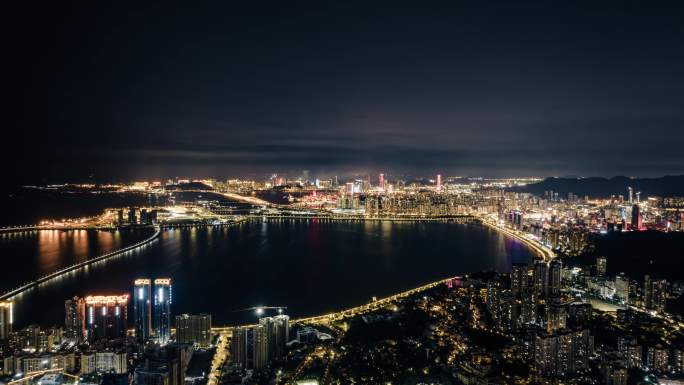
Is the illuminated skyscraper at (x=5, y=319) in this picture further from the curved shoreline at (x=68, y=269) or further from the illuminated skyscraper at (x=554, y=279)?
the illuminated skyscraper at (x=554, y=279)

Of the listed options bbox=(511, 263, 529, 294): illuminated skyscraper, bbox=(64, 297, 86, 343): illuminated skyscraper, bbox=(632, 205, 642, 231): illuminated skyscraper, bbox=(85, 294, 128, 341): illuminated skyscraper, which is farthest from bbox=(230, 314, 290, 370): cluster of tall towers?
bbox=(632, 205, 642, 231): illuminated skyscraper

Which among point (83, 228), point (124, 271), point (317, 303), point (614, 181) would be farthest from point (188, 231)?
point (614, 181)

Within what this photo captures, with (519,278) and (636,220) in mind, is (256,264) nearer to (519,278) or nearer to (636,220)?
(519,278)

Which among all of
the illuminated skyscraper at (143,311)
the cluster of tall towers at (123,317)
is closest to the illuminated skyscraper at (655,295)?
the cluster of tall towers at (123,317)

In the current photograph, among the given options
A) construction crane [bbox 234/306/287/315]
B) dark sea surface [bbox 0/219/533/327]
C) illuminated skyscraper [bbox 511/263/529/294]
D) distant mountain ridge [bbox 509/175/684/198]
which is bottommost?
construction crane [bbox 234/306/287/315]

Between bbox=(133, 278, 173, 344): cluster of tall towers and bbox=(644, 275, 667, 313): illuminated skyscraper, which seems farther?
bbox=(644, 275, 667, 313): illuminated skyscraper

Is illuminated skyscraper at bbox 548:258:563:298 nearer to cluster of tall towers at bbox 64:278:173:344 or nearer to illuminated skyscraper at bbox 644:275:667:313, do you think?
illuminated skyscraper at bbox 644:275:667:313

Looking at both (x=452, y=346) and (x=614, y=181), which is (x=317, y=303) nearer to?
(x=452, y=346)
